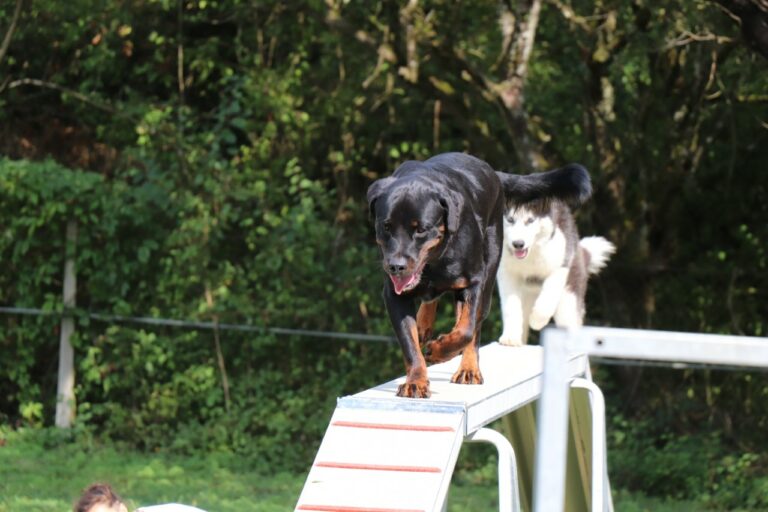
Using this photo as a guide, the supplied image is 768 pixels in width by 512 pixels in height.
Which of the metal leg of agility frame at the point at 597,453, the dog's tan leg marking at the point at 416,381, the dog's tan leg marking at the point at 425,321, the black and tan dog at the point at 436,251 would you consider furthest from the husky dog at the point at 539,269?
the dog's tan leg marking at the point at 416,381

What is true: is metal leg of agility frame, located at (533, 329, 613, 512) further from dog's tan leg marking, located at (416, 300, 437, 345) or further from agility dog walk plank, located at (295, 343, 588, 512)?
dog's tan leg marking, located at (416, 300, 437, 345)

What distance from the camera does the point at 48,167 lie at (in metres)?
10.1

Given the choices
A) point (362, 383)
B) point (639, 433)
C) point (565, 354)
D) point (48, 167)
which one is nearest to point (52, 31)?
point (48, 167)

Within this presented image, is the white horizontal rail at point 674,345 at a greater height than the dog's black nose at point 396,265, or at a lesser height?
greater

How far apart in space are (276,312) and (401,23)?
2.53 meters

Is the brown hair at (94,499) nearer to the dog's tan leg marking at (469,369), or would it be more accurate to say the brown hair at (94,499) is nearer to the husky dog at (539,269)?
the dog's tan leg marking at (469,369)

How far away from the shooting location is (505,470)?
413cm

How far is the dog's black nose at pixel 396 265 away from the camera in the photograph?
398cm

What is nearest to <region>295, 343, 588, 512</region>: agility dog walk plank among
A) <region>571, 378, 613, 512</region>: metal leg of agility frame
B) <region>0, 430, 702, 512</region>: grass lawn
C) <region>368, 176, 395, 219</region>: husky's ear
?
<region>368, 176, 395, 219</region>: husky's ear

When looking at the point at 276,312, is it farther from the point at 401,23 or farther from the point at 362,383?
the point at 401,23

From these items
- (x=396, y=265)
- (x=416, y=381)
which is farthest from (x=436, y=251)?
(x=416, y=381)

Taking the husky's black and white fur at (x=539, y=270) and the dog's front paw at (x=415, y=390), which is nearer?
the dog's front paw at (x=415, y=390)

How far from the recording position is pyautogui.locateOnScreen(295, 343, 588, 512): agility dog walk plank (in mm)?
3664

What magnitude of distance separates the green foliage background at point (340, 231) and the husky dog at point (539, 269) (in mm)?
3716
